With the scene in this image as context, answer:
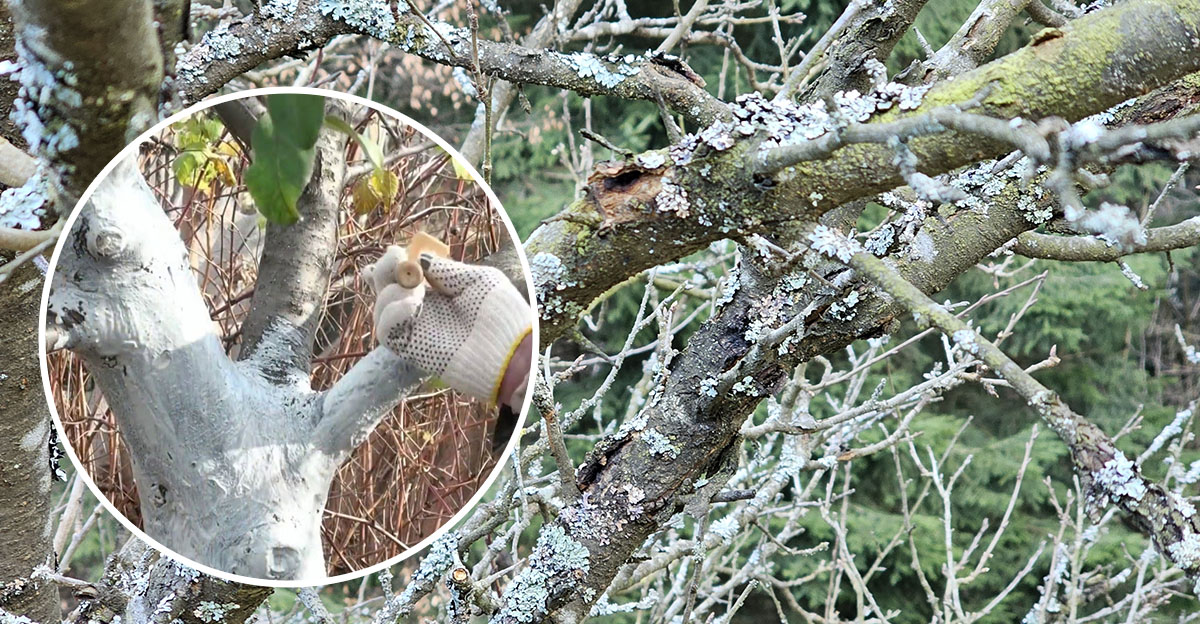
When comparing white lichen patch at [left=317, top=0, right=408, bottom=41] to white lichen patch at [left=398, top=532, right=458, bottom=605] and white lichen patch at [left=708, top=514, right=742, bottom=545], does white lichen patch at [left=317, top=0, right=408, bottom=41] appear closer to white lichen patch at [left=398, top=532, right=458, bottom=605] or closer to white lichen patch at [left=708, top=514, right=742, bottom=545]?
white lichen patch at [left=398, top=532, right=458, bottom=605]

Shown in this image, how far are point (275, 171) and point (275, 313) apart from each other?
0.12 m

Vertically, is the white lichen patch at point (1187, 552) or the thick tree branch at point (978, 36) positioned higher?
the thick tree branch at point (978, 36)

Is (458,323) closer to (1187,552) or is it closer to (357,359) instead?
(357,359)

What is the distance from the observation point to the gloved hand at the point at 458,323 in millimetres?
813

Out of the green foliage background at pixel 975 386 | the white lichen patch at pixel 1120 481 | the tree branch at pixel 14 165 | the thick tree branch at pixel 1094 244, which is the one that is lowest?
the green foliage background at pixel 975 386

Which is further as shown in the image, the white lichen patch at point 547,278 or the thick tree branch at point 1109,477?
the white lichen patch at point 547,278

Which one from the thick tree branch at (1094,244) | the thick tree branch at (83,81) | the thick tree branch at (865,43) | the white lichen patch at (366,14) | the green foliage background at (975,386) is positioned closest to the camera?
the thick tree branch at (83,81)

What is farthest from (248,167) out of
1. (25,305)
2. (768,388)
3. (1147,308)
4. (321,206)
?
(1147,308)

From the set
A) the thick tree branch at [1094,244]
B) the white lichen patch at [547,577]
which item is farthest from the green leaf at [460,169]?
the thick tree branch at [1094,244]

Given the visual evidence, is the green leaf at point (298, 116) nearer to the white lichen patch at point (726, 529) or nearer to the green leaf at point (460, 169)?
the green leaf at point (460, 169)

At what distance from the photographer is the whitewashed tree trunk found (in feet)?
2.66

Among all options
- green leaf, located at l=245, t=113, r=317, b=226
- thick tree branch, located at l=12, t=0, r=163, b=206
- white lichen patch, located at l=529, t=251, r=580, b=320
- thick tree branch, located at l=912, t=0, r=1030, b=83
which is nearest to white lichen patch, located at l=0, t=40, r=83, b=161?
thick tree branch, located at l=12, t=0, r=163, b=206

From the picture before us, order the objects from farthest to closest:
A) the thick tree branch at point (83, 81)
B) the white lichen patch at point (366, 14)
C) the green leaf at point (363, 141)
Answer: the white lichen patch at point (366, 14) → the green leaf at point (363, 141) → the thick tree branch at point (83, 81)

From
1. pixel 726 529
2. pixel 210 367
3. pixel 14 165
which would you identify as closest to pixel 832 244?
pixel 210 367
